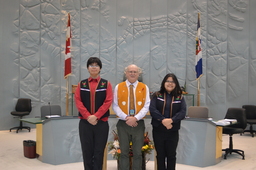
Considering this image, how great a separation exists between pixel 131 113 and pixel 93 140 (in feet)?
1.82

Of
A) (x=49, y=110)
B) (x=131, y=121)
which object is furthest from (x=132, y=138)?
(x=49, y=110)

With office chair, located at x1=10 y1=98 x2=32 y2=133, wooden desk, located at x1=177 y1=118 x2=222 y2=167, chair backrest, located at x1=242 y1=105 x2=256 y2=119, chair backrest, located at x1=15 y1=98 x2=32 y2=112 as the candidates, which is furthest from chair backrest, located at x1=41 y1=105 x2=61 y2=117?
chair backrest, located at x1=242 y1=105 x2=256 y2=119

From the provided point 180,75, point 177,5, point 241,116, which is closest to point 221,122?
point 241,116

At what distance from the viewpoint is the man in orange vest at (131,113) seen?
10.7 feet

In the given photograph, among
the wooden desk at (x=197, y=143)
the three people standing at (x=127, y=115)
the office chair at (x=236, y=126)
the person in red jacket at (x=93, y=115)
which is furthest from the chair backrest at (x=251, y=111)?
the person in red jacket at (x=93, y=115)

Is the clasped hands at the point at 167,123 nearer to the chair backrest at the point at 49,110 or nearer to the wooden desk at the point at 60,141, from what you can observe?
the wooden desk at the point at 60,141

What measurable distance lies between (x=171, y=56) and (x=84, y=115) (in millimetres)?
6774

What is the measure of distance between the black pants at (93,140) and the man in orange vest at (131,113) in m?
0.27

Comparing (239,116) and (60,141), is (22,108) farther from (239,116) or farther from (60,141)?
(239,116)

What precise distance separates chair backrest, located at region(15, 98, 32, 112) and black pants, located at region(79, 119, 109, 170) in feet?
18.7

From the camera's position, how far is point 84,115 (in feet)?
9.91

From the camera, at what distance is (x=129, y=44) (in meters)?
9.45

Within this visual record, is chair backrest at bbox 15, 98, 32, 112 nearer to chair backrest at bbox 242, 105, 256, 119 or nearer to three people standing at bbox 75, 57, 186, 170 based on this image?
three people standing at bbox 75, 57, 186, 170

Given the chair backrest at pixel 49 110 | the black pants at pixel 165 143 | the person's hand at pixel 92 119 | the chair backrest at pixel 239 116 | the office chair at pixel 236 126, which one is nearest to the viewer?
the person's hand at pixel 92 119
